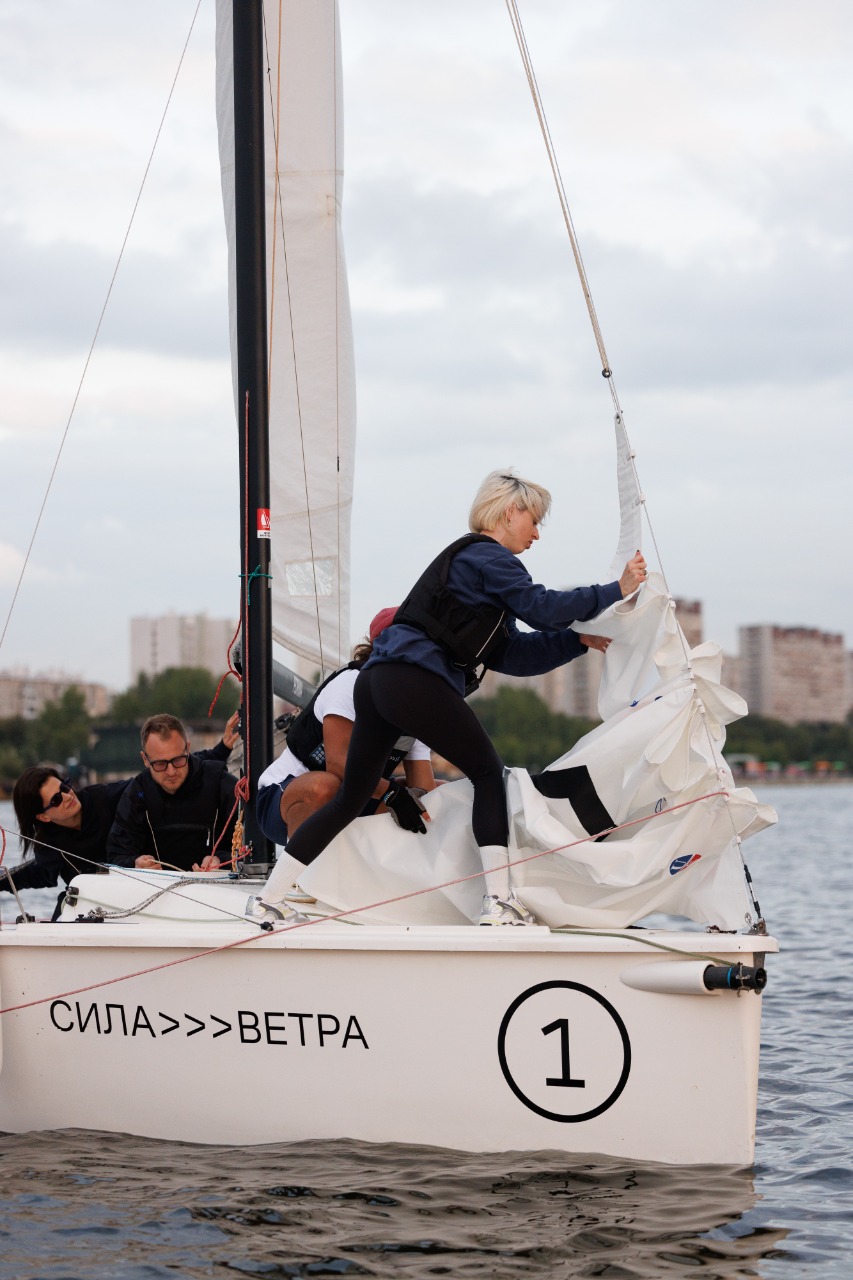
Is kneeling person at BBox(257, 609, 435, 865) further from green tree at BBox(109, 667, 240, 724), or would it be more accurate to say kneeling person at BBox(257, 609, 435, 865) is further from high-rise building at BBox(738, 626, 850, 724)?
high-rise building at BBox(738, 626, 850, 724)

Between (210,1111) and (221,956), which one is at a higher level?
(221,956)

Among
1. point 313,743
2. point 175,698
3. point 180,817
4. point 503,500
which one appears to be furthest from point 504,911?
point 175,698

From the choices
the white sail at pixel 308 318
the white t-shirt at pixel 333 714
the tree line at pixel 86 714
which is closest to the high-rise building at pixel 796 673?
the tree line at pixel 86 714

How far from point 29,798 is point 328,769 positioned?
1586 millimetres

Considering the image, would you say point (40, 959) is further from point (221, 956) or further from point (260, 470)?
point (260, 470)

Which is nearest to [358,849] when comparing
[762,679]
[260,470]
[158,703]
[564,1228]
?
[564,1228]

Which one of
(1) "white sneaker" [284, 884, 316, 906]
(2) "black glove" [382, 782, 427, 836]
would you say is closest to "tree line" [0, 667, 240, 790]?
(1) "white sneaker" [284, 884, 316, 906]

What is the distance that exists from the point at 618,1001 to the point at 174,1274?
53.8 inches

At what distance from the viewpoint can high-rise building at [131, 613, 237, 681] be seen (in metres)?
133

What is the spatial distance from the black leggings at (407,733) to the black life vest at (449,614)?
0.45 feet

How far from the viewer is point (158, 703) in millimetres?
87375

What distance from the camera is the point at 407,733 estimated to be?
425 centimetres

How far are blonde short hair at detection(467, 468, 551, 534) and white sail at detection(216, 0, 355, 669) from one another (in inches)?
73.2

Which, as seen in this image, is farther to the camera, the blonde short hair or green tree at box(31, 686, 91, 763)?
green tree at box(31, 686, 91, 763)
